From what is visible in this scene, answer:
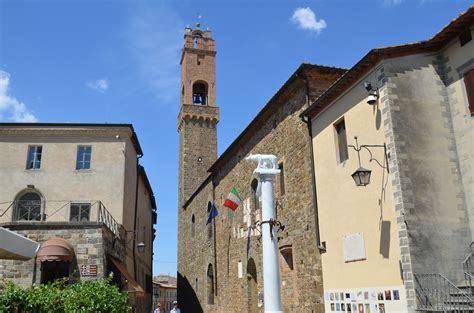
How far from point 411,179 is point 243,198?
10732 millimetres

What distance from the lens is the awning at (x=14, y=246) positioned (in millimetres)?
6523

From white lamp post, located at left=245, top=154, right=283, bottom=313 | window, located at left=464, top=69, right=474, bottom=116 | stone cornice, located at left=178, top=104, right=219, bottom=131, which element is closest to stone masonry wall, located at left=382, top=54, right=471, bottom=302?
window, located at left=464, top=69, right=474, bottom=116

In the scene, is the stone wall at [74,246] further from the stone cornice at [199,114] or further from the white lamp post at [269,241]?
the stone cornice at [199,114]

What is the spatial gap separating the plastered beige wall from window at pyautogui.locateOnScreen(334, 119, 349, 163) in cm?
11

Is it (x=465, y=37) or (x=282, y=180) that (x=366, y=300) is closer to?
(x=465, y=37)

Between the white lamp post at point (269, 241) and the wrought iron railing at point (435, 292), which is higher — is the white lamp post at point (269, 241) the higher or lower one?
the higher one

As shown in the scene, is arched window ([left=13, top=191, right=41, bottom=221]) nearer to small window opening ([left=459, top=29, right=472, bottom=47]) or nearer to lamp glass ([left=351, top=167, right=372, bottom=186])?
lamp glass ([left=351, top=167, right=372, bottom=186])

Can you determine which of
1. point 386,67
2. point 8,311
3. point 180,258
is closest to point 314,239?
point 386,67

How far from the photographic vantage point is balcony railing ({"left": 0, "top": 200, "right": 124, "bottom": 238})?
17266 mm

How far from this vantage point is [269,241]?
6.49m

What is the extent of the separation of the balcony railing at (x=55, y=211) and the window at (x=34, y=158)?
1503 mm

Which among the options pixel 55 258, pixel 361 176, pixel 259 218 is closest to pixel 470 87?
pixel 361 176

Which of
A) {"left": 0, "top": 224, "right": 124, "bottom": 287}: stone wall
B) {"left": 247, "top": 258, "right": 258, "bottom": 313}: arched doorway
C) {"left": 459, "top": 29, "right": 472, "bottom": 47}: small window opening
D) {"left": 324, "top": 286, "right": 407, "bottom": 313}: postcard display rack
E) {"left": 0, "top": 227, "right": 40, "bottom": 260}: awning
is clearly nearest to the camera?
{"left": 0, "top": 227, "right": 40, "bottom": 260}: awning

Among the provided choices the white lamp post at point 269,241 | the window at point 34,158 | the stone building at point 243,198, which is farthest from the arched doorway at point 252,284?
the white lamp post at point 269,241
